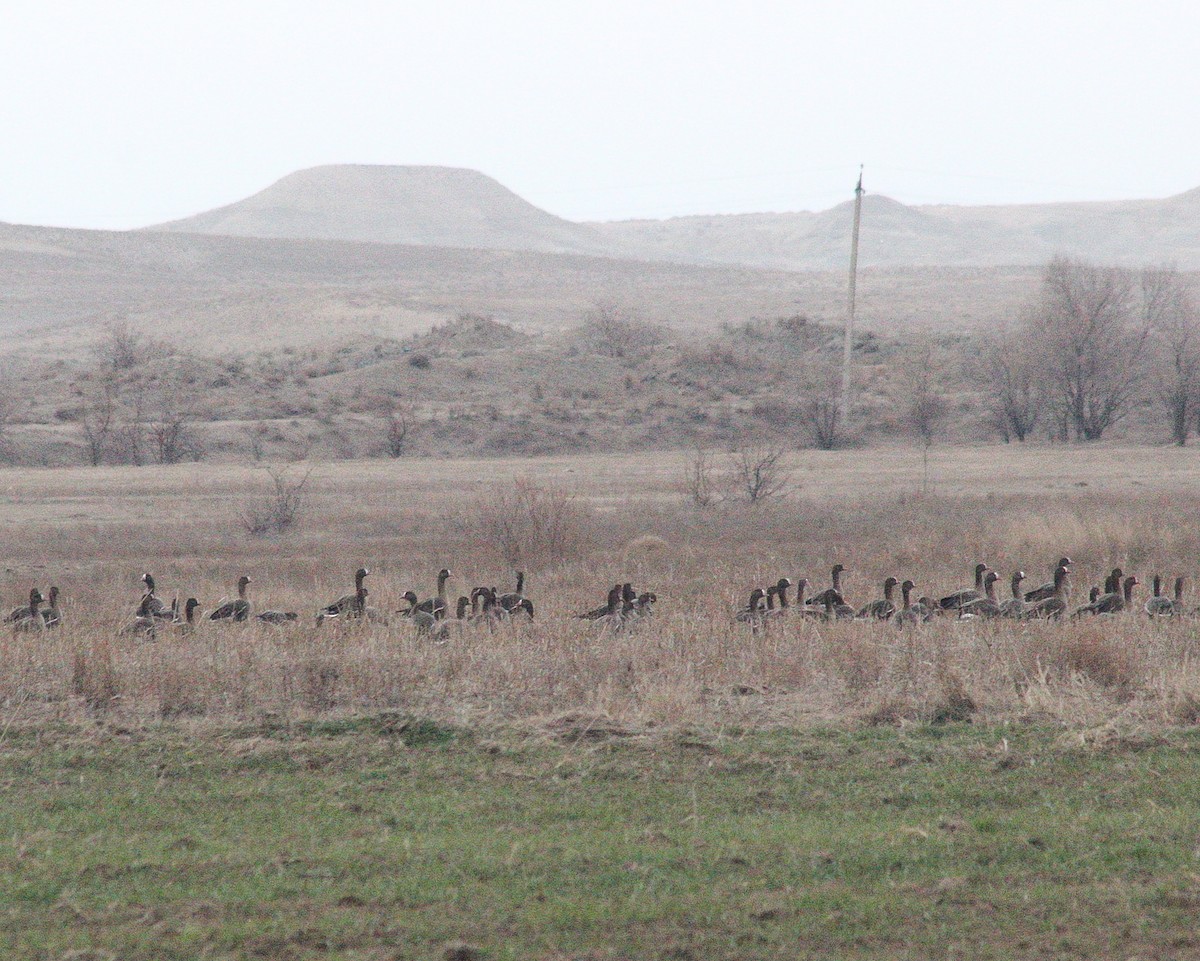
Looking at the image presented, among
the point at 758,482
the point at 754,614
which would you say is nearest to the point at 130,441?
the point at 758,482

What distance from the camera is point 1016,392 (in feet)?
167

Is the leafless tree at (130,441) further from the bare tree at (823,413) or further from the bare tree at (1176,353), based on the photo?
the bare tree at (1176,353)

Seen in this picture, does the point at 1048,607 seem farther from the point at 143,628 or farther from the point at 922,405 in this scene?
the point at 922,405

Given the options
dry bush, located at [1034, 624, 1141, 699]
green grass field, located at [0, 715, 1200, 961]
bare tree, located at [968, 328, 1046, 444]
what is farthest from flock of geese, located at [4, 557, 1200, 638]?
bare tree, located at [968, 328, 1046, 444]

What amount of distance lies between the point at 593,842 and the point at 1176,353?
4675cm

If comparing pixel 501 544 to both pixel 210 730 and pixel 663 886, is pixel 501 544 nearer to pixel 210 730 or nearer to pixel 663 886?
pixel 210 730

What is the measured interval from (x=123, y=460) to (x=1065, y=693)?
123ft

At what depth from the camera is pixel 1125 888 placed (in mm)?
5617

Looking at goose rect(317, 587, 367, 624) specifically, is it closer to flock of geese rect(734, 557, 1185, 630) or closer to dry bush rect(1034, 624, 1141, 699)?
flock of geese rect(734, 557, 1185, 630)

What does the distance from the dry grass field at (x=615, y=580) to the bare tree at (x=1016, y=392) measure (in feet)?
18.8

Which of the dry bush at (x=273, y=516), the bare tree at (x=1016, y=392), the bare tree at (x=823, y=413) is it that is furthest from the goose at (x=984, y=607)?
the bare tree at (x=1016, y=392)

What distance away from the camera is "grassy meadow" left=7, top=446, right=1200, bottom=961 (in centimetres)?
527

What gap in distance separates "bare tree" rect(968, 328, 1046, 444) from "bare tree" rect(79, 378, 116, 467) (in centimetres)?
3093

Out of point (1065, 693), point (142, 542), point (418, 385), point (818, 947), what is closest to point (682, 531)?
point (142, 542)
